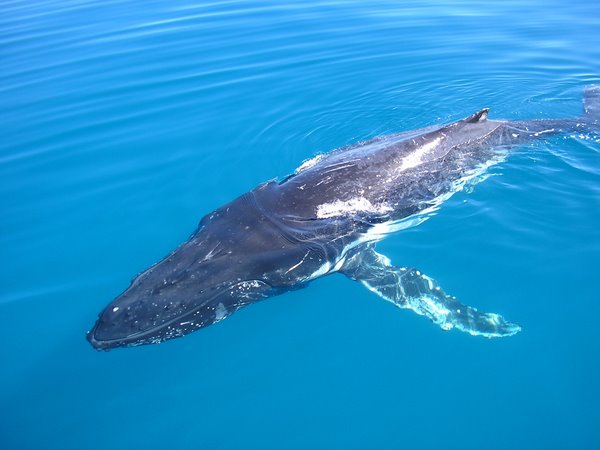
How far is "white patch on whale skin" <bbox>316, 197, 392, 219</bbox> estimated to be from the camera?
32.7 ft

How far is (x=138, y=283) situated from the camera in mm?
8453

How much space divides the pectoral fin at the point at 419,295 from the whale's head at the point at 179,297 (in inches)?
88.2

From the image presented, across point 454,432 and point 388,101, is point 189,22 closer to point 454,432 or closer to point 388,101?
point 388,101

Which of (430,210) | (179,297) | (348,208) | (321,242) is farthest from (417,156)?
(179,297)

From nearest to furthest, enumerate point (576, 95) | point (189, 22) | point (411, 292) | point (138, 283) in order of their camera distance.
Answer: point (138, 283) < point (411, 292) < point (576, 95) < point (189, 22)

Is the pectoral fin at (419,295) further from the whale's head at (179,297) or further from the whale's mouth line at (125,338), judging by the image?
the whale's mouth line at (125,338)

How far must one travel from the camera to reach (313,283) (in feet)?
32.7

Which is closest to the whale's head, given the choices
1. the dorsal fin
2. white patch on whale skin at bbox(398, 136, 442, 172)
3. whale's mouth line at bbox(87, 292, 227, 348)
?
whale's mouth line at bbox(87, 292, 227, 348)

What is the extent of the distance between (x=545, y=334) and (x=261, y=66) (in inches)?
666

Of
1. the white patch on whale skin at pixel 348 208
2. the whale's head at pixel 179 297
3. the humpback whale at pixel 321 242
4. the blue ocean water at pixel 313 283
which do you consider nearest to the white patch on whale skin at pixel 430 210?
the humpback whale at pixel 321 242

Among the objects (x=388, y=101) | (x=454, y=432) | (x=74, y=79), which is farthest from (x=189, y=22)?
(x=454, y=432)

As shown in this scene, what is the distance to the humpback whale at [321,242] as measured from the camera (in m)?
8.20

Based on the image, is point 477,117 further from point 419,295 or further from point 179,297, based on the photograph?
point 179,297

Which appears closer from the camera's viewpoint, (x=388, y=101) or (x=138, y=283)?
(x=138, y=283)
